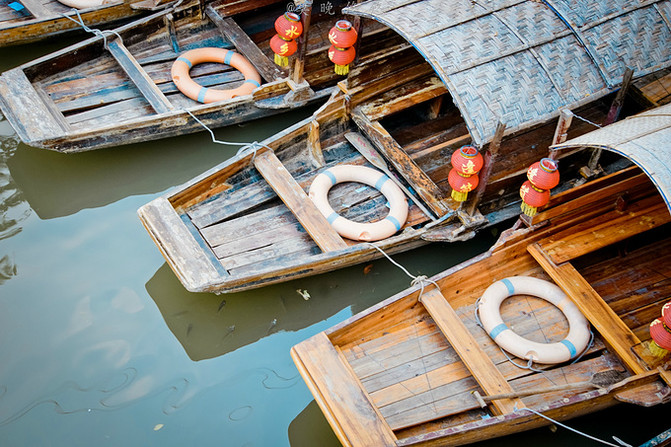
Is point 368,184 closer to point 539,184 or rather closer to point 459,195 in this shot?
point 459,195

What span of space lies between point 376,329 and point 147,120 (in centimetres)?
308

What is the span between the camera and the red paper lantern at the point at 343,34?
6266mm

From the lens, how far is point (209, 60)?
758 cm

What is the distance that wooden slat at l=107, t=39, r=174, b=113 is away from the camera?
6797mm

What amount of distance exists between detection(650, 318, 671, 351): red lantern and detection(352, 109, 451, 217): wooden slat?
1967 millimetres

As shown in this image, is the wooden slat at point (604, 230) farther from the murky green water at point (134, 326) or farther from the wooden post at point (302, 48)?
the wooden post at point (302, 48)

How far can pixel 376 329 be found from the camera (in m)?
5.28

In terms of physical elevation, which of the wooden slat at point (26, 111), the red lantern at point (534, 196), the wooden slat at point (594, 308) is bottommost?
the wooden slat at point (594, 308)

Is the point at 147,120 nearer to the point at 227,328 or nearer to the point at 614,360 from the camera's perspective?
the point at 227,328

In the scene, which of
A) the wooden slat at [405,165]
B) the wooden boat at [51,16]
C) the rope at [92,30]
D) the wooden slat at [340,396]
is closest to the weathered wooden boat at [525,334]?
the wooden slat at [340,396]

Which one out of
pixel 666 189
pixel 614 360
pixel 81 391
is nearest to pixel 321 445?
pixel 81 391

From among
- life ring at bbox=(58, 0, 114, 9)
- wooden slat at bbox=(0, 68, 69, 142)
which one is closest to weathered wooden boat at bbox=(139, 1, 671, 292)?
wooden slat at bbox=(0, 68, 69, 142)

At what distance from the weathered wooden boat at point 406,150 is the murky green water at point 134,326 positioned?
550 mm

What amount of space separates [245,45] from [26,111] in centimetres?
245
